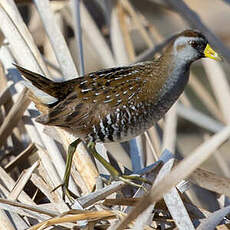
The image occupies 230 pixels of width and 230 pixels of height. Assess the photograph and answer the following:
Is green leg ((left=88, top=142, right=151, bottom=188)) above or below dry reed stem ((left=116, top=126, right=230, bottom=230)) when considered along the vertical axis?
below

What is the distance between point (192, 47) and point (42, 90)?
0.52m

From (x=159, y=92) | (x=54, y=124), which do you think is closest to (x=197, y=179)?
(x=159, y=92)

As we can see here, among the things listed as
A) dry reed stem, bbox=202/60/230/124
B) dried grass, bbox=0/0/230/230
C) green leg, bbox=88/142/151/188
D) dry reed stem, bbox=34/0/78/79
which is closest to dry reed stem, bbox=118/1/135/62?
dried grass, bbox=0/0/230/230

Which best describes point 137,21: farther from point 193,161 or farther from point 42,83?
point 193,161

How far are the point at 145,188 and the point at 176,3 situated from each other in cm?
83

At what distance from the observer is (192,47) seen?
210 cm

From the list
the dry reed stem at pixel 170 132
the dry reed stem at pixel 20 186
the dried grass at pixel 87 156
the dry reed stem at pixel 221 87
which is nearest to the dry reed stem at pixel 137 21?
the dried grass at pixel 87 156

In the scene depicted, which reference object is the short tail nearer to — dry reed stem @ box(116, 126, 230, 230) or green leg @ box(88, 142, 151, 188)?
green leg @ box(88, 142, 151, 188)

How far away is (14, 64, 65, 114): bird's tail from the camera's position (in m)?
2.10

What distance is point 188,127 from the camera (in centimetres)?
530

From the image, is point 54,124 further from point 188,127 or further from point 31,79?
point 188,127

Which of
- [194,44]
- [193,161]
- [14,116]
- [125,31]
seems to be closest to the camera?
[193,161]

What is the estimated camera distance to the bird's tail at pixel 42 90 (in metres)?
2.10

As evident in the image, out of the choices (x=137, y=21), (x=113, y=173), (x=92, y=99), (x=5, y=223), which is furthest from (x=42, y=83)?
(x=137, y=21)
